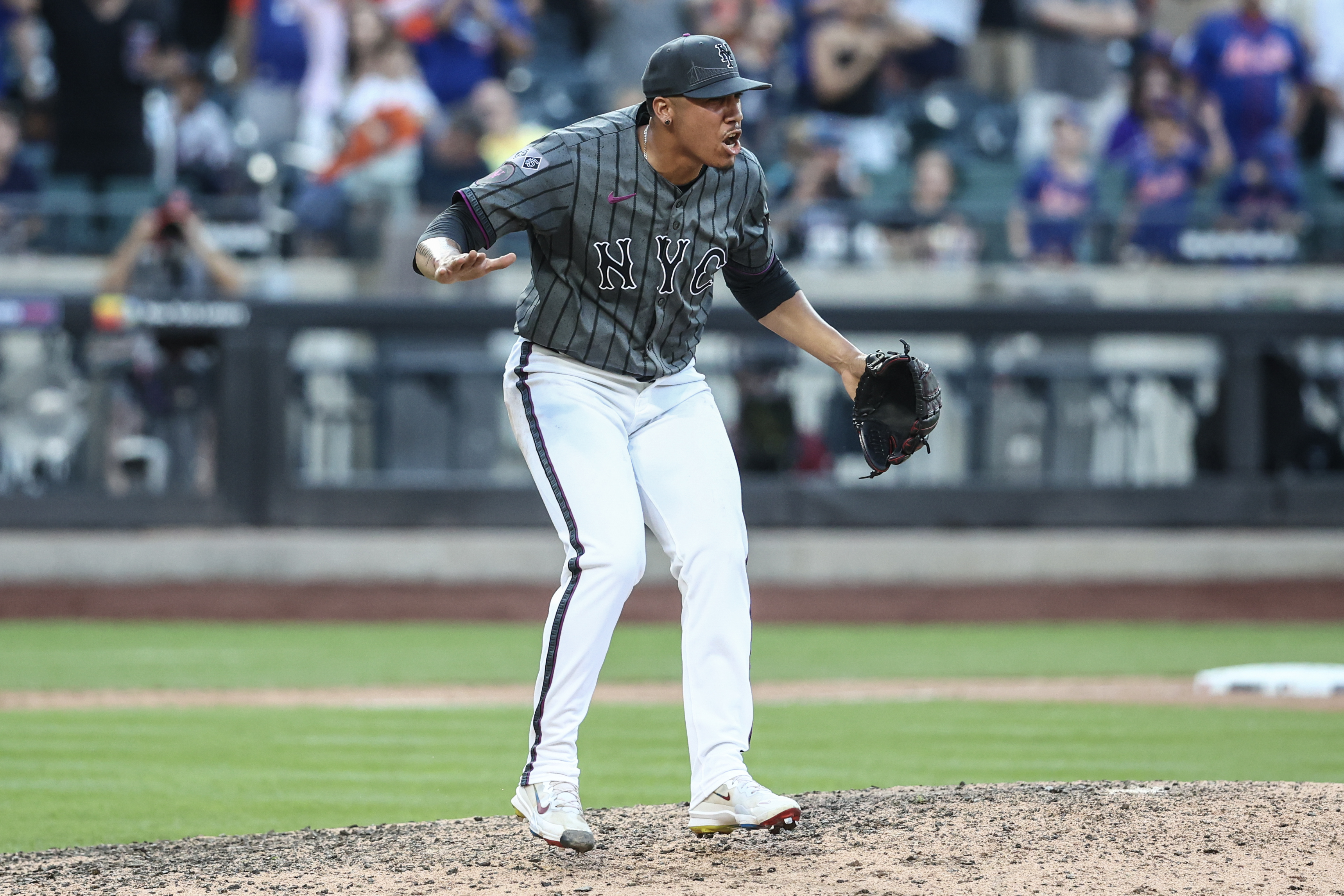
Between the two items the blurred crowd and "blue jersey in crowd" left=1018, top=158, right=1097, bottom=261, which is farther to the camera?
"blue jersey in crowd" left=1018, top=158, right=1097, bottom=261

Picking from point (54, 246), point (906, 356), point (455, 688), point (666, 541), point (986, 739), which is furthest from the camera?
point (54, 246)

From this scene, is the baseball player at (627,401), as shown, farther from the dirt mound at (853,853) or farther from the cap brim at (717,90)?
the dirt mound at (853,853)

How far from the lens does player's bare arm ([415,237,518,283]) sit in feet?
11.6

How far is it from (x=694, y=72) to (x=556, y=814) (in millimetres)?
1682

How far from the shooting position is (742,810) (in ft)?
12.5

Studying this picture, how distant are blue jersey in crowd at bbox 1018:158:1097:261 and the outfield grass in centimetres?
304

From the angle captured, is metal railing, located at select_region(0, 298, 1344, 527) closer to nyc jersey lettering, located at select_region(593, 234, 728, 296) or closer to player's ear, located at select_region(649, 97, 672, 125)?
nyc jersey lettering, located at select_region(593, 234, 728, 296)

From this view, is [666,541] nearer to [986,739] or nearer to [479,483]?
[986,739]

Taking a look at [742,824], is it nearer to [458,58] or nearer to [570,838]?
[570,838]

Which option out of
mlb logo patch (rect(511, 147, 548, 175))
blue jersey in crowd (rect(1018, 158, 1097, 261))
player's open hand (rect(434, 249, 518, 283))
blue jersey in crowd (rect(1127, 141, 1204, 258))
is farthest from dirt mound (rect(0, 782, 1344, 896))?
blue jersey in crowd (rect(1127, 141, 1204, 258))

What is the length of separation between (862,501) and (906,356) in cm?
748

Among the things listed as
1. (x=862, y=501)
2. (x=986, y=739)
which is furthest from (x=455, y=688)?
(x=862, y=501)

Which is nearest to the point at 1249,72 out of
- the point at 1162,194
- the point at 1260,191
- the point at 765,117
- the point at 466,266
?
the point at 1260,191

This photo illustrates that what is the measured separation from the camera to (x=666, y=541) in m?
3.98
